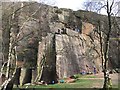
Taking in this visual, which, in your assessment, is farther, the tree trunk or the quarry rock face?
the quarry rock face

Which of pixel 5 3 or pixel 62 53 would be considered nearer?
pixel 5 3

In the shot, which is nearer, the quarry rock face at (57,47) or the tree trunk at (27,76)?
the tree trunk at (27,76)

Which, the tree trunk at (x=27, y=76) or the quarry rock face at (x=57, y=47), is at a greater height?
the quarry rock face at (x=57, y=47)

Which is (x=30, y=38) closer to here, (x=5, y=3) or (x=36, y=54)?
(x=36, y=54)

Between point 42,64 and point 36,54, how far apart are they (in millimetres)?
3314

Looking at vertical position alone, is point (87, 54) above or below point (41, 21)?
below

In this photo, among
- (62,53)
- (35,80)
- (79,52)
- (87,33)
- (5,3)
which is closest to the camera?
(5,3)

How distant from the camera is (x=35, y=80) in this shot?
24.9m

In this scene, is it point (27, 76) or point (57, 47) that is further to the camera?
point (57, 47)

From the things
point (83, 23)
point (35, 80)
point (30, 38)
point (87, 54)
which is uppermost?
point (83, 23)

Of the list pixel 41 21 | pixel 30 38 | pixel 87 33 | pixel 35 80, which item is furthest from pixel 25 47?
pixel 87 33

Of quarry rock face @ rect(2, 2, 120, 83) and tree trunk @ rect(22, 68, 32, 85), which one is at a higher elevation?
quarry rock face @ rect(2, 2, 120, 83)

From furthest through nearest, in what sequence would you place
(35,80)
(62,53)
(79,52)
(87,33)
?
(87,33) < (79,52) < (62,53) < (35,80)

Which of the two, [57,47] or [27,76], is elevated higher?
[57,47]
